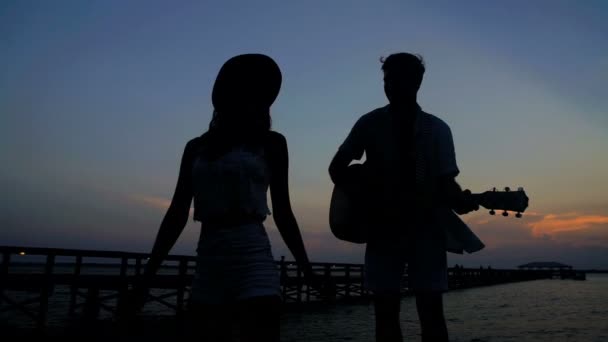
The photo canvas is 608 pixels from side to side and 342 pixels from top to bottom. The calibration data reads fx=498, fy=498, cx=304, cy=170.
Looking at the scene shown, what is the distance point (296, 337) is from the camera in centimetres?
1169

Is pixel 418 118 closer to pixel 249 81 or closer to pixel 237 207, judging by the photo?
pixel 249 81

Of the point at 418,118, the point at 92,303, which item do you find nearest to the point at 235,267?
the point at 418,118

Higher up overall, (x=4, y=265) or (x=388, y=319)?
(x=4, y=265)

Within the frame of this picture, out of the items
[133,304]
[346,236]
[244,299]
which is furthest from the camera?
[346,236]

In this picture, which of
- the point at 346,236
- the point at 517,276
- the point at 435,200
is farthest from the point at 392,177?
the point at 517,276

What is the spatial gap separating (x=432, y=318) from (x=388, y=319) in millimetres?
237

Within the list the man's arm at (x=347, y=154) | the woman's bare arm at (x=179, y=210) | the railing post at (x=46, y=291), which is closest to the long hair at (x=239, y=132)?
the woman's bare arm at (x=179, y=210)

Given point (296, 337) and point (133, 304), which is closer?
point (133, 304)

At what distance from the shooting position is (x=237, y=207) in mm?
1903

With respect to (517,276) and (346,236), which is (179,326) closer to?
(346,236)

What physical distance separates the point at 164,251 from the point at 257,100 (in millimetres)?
736

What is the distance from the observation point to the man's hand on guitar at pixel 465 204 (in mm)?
2809

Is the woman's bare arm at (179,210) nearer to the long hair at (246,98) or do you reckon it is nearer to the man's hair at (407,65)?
the long hair at (246,98)

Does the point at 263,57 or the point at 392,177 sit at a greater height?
the point at 263,57
